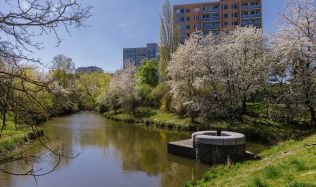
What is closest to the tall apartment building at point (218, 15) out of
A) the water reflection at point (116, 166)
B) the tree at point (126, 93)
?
the tree at point (126, 93)

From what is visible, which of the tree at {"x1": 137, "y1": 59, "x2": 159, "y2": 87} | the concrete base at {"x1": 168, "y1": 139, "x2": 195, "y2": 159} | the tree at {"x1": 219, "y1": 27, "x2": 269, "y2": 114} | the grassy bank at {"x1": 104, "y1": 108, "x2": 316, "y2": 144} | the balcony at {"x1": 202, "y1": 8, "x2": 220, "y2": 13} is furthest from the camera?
the balcony at {"x1": 202, "y1": 8, "x2": 220, "y2": 13}

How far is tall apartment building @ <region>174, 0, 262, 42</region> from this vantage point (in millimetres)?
→ 67812

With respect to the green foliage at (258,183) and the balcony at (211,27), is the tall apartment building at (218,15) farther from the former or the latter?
the green foliage at (258,183)

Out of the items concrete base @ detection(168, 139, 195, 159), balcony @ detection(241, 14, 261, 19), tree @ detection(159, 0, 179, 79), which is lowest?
concrete base @ detection(168, 139, 195, 159)

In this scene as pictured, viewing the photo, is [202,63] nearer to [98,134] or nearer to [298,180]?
[98,134]

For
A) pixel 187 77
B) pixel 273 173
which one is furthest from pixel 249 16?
pixel 273 173

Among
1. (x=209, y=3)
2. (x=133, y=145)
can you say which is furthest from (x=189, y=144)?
(x=209, y=3)

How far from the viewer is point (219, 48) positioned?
2917cm

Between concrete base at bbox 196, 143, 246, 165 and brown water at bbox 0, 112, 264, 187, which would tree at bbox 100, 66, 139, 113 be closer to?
brown water at bbox 0, 112, 264, 187

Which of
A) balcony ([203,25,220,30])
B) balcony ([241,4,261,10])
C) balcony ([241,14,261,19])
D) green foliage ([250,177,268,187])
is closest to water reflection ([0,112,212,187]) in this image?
green foliage ([250,177,268,187])

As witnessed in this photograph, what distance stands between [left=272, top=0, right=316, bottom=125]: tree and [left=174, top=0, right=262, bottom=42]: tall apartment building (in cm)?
4328

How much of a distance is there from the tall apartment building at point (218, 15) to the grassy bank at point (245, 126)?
118 ft

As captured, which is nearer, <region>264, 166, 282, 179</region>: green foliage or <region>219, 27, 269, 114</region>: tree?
<region>264, 166, 282, 179</region>: green foliage

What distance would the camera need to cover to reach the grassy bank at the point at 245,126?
20203 mm
